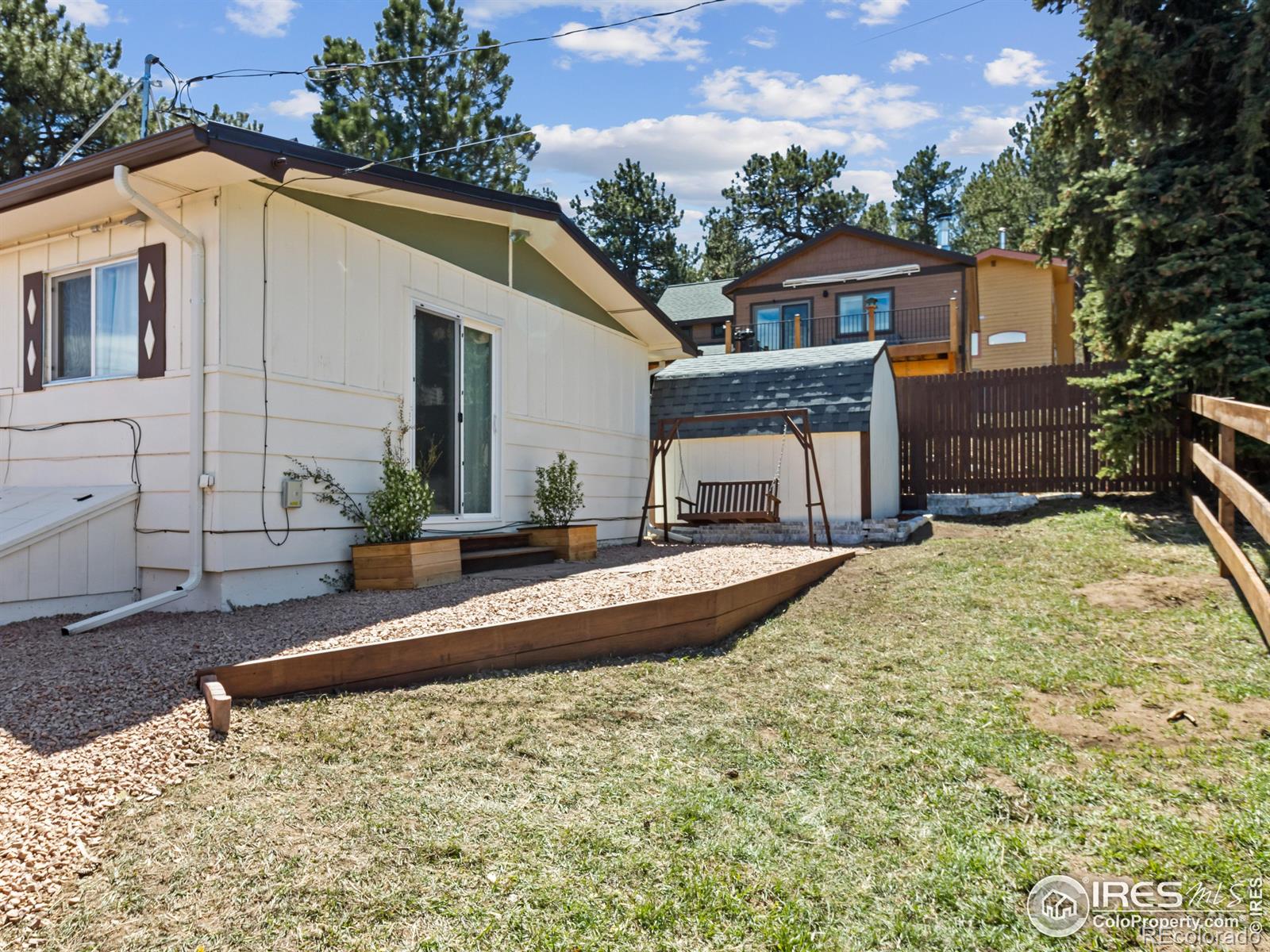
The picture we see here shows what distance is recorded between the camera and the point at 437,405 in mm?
7145

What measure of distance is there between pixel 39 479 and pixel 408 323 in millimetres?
3026

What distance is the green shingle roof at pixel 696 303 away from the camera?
26.1 metres

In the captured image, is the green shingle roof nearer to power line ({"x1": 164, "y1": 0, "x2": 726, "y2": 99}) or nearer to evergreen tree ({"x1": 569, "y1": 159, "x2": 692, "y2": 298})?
evergreen tree ({"x1": 569, "y1": 159, "x2": 692, "y2": 298})

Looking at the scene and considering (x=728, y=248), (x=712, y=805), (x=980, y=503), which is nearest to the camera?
(x=712, y=805)

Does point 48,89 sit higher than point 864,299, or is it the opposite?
point 48,89

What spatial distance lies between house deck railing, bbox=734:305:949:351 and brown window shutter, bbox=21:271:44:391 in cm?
Answer: 1507

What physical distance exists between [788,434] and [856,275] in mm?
12949

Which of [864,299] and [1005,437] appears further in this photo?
[864,299]

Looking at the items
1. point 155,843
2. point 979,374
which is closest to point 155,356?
point 155,843

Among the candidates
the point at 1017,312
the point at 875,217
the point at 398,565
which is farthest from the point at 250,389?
the point at 875,217

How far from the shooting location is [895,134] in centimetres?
1346

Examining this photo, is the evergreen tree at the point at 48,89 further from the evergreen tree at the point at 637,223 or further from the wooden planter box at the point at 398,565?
the evergreen tree at the point at 637,223

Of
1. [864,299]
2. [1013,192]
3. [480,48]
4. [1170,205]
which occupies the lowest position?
[1170,205]

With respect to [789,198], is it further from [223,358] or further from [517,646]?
[517,646]
